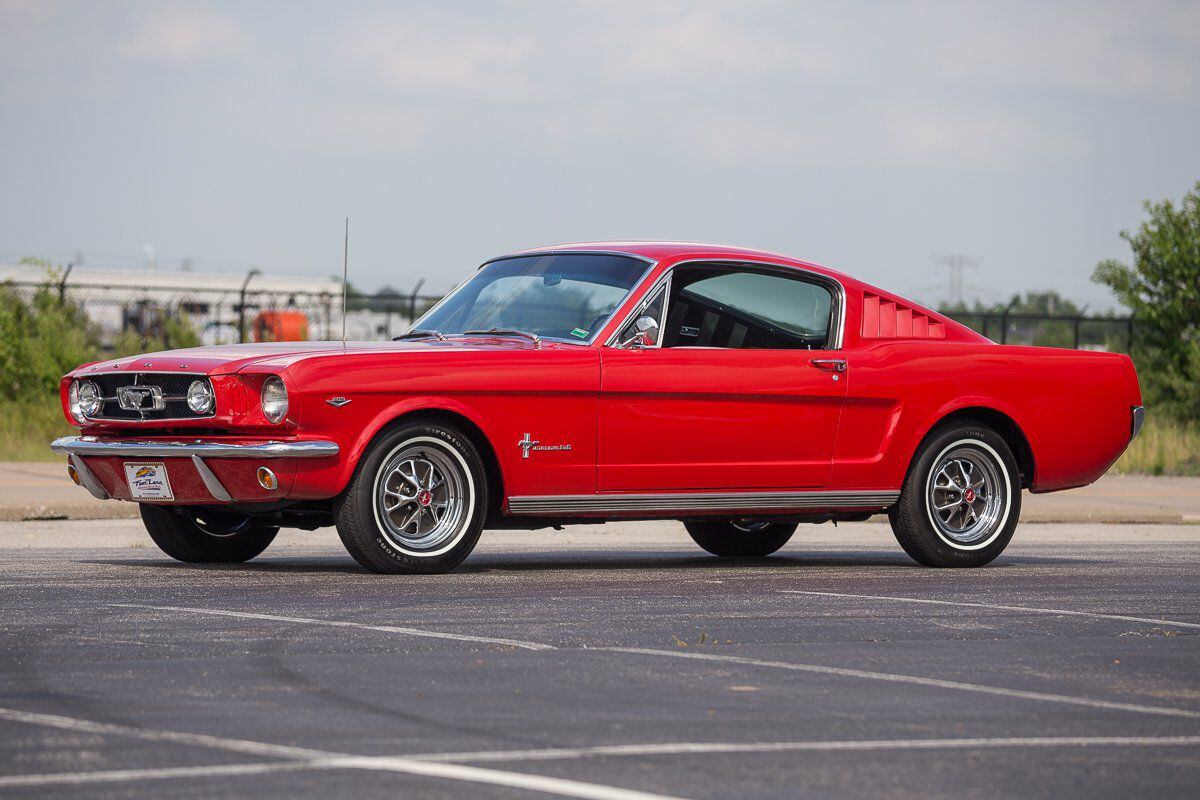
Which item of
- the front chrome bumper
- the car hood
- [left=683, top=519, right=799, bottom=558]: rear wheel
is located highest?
the car hood

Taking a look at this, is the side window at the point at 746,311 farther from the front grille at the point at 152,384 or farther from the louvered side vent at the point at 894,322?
Result: the front grille at the point at 152,384

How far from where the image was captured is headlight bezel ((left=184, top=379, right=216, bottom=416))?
9000 mm

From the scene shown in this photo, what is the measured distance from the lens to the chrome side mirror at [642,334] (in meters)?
9.70

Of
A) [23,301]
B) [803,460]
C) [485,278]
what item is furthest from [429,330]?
[23,301]

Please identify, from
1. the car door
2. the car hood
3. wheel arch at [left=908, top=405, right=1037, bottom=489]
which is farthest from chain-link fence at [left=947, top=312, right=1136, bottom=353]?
the car hood

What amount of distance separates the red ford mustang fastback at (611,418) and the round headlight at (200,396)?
0.04 feet

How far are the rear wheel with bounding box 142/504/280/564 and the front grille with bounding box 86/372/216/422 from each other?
0.73m

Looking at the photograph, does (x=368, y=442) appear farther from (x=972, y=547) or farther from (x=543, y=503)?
(x=972, y=547)

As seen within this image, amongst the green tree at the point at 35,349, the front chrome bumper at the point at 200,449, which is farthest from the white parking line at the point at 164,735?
the green tree at the point at 35,349

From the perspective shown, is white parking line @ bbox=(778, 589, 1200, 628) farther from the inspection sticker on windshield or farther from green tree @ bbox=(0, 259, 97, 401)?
green tree @ bbox=(0, 259, 97, 401)

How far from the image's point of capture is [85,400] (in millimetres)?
9625

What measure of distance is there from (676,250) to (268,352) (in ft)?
7.36

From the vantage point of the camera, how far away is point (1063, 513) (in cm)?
1538

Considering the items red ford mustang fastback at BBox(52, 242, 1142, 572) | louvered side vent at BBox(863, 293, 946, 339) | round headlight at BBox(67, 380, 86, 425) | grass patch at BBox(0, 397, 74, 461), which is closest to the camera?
red ford mustang fastback at BBox(52, 242, 1142, 572)
